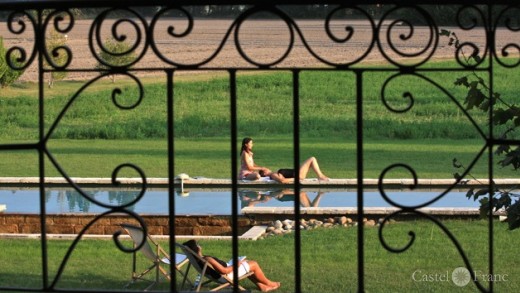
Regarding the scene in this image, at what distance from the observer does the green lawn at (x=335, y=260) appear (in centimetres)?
832

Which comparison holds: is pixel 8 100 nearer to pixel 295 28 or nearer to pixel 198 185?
pixel 198 185

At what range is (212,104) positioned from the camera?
25422 millimetres

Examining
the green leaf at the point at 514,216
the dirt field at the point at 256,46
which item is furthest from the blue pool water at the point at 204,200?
the dirt field at the point at 256,46

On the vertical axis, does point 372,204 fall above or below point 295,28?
below

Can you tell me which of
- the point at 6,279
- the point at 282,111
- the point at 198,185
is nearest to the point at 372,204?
the point at 198,185

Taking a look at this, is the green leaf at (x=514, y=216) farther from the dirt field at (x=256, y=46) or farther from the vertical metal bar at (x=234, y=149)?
the dirt field at (x=256, y=46)

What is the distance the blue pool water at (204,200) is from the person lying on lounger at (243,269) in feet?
16.1

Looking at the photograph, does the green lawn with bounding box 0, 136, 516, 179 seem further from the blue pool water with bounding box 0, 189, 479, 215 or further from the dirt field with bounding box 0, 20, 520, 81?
the dirt field with bounding box 0, 20, 520, 81

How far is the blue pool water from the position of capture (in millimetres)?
13492

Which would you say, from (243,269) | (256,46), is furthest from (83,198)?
(256,46)

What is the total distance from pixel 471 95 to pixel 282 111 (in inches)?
759

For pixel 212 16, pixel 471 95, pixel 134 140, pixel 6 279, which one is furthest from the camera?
pixel 212 16

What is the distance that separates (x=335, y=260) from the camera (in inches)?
369

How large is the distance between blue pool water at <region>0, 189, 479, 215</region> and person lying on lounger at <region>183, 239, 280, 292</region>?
491 centimetres
